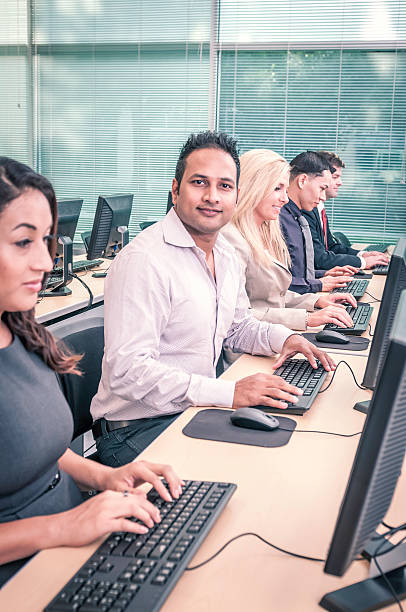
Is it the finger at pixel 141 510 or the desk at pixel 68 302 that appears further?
the desk at pixel 68 302

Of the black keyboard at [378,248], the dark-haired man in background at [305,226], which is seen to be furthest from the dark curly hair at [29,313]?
the black keyboard at [378,248]

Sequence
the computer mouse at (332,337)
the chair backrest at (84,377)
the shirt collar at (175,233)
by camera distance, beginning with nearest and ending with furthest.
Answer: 1. the chair backrest at (84,377)
2. the shirt collar at (175,233)
3. the computer mouse at (332,337)

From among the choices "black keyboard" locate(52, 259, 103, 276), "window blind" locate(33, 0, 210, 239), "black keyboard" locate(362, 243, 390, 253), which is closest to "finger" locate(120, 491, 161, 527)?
"black keyboard" locate(52, 259, 103, 276)

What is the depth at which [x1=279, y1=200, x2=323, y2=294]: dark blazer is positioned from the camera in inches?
139

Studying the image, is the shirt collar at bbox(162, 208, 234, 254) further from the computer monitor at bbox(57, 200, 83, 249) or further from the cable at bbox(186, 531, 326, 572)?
the computer monitor at bbox(57, 200, 83, 249)

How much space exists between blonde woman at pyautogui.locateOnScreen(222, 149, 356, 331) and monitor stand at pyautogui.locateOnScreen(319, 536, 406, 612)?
1696mm

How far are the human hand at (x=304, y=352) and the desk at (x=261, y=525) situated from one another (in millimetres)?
287

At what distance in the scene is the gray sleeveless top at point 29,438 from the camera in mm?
1138

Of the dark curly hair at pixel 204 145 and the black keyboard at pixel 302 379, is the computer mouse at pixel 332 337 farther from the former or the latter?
the dark curly hair at pixel 204 145

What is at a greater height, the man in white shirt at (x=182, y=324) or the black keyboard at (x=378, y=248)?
the man in white shirt at (x=182, y=324)

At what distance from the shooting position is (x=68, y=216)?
3.65 meters

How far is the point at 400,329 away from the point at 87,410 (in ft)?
Result: 4.09

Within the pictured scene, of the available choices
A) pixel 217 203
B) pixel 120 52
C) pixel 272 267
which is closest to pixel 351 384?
pixel 217 203

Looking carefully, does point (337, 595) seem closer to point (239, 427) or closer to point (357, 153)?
point (239, 427)
